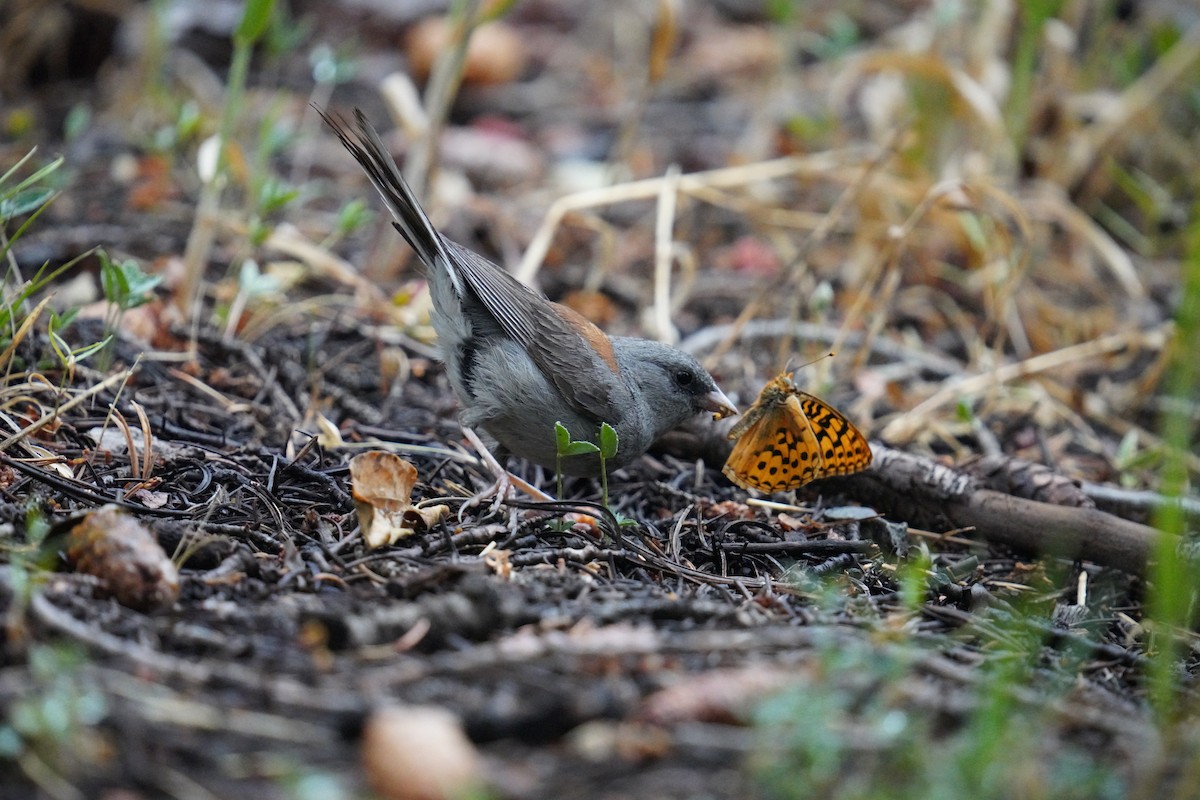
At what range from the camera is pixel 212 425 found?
3.83 meters

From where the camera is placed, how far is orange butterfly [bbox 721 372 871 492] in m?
3.51

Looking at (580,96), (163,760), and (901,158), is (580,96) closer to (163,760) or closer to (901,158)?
(901,158)

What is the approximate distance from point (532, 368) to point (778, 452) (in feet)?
3.02

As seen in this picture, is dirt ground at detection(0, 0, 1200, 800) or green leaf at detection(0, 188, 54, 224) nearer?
dirt ground at detection(0, 0, 1200, 800)

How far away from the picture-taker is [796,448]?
11.5 feet

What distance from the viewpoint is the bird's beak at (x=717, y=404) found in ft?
13.5

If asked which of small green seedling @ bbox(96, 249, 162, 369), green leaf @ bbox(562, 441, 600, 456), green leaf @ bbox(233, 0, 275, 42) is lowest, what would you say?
green leaf @ bbox(562, 441, 600, 456)

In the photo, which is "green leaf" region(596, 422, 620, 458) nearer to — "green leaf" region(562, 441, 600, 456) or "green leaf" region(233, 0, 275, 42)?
"green leaf" region(562, 441, 600, 456)

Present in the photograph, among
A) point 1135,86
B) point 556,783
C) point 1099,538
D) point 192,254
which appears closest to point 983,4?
point 1135,86

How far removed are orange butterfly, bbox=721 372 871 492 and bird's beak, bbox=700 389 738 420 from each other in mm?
444

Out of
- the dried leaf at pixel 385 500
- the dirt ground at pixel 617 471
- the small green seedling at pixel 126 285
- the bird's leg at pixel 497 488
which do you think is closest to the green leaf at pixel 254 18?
the dirt ground at pixel 617 471

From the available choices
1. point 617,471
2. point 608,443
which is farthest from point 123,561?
point 617,471

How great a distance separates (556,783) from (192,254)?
3.23m

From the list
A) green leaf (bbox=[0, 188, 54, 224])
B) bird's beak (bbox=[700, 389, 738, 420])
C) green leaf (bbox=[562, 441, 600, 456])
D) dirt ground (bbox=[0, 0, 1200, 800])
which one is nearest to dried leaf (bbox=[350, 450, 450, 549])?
dirt ground (bbox=[0, 0, 1200, 800])
